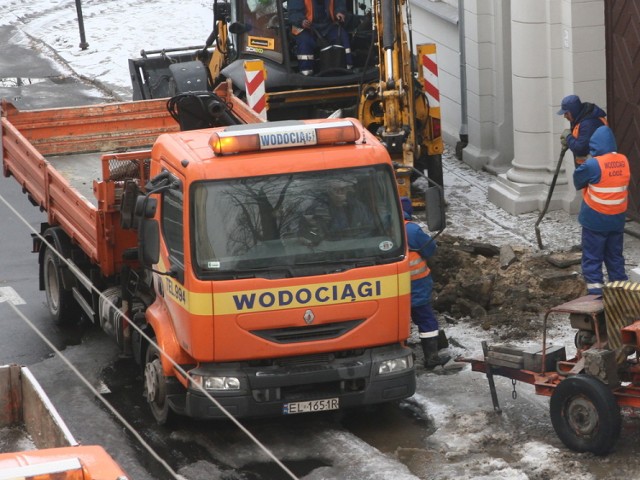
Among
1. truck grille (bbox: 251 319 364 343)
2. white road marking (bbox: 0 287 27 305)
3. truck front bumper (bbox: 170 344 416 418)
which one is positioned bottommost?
white road marking (bbox: 0 287 27 305)

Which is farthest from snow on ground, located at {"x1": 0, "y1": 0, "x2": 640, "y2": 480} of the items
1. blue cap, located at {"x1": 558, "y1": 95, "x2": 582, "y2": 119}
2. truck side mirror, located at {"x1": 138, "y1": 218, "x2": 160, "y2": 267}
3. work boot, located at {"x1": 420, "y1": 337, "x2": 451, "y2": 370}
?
blue cap, located at {"x1": 558, "y1": 95, "x2": 582, "y2": 119}

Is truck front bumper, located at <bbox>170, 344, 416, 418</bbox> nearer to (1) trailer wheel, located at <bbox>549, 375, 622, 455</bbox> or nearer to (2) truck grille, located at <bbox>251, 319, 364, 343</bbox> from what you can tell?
(2) truck grille, located at <bbox>251, 319, 364, 343</bbox>

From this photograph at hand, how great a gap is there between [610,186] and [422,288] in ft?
6.30

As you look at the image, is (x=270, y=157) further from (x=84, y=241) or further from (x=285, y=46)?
(x=285, y=46)

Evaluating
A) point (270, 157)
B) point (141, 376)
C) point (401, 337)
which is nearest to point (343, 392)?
point (401, 337)

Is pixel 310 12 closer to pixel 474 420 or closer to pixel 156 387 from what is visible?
pixel 156 387

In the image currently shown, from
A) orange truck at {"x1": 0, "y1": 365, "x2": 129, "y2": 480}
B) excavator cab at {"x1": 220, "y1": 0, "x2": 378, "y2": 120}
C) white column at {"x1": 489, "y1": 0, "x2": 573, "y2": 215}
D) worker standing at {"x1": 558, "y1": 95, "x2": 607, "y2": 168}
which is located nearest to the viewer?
orange truck at {"x1": 0, "y1": 365, "x2": 129, "y2": 480}

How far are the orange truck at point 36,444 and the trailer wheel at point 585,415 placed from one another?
3549 mm

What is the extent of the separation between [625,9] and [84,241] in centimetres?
647

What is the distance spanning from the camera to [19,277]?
15.5 meters

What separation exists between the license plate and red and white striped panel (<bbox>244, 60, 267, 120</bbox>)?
275 inches

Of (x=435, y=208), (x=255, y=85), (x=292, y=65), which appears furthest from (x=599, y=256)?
(x=292, y=65)

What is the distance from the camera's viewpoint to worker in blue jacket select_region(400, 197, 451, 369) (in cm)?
1145

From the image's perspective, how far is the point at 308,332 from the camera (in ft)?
33.4
